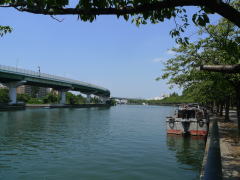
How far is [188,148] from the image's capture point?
21.9 metres

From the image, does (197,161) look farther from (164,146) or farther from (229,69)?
(229,69)

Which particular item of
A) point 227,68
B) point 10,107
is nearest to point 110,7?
point 227,68

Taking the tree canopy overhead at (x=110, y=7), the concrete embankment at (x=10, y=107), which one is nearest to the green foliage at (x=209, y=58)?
the tree canopy overhead at (x=110, y=7)

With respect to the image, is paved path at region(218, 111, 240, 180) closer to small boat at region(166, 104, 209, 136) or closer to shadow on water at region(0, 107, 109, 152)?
small boat at region(166, 104, 209, 136)

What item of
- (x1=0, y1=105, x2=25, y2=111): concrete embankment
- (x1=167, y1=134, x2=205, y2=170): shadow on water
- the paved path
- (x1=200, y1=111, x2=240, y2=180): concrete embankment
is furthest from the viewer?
(x1=0, y1=105, x2=25, y2=111): concrete embankment

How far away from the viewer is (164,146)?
73.1 feet

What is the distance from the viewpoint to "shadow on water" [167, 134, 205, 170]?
17.4 meters

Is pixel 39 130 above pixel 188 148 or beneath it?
above

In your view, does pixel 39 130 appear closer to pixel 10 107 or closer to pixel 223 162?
pixel 223 162

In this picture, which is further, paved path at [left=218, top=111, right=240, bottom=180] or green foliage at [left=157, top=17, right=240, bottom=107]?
green foliage at [left=157, top=17, right=240, bottom=107]

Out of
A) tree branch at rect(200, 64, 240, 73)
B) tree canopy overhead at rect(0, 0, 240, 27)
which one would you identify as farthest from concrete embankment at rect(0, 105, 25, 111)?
tree branch at rect(200, 64, 240, 73)

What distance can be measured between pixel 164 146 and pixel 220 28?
35.2 ft

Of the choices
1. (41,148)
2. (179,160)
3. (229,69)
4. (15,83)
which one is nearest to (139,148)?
(179,160)

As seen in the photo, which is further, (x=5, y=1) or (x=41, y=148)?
(x=41, y=148)
